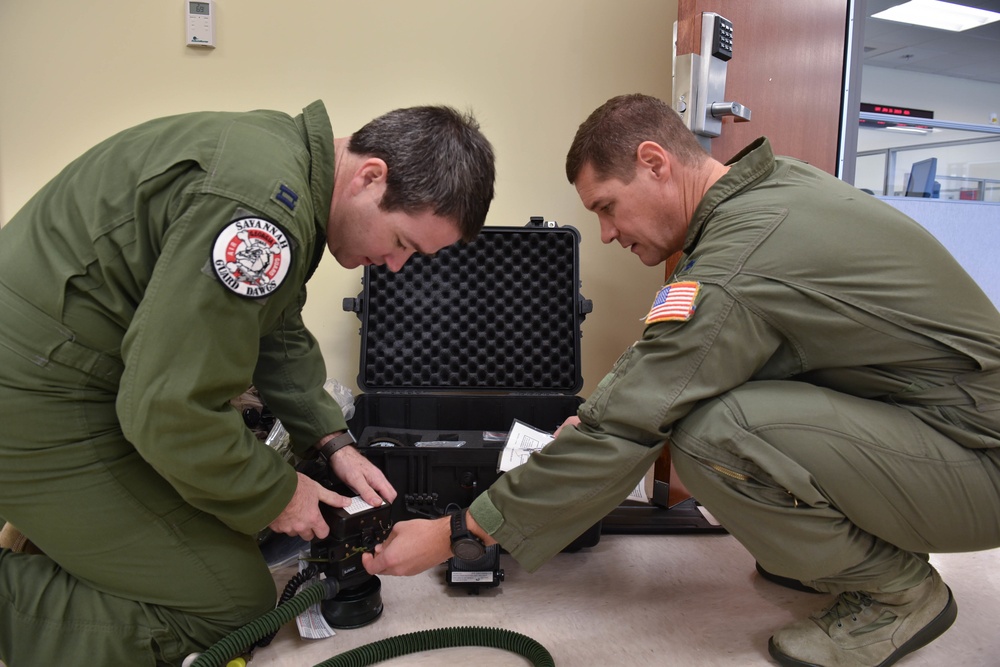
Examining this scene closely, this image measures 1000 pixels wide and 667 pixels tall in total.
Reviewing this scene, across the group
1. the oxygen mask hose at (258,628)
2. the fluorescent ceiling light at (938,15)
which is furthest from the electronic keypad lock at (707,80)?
the fluorescent ceiling light at (938,15)

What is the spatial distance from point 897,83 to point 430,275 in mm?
9280

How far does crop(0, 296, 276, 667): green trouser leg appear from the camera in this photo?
931mm

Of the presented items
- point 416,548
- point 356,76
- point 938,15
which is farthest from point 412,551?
point 938,15

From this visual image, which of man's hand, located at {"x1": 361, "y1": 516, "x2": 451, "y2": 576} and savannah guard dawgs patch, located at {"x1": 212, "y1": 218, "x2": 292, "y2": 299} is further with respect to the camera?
man's hand, located at {"x1": 361, "y1": 516, "x2": 451, "y2": 576}

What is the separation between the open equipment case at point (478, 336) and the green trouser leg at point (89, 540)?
0.73 meters

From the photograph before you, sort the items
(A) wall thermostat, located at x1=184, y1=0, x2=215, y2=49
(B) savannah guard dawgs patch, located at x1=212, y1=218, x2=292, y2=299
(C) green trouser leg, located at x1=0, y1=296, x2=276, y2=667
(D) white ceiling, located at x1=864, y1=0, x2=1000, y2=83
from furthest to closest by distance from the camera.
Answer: (D) white ceiling, located at x1=864, y1=0, x2=1000, y2=83, (A) wall thermostat, located at x1=184, y1=0, x2=215, y2=49, (C) green trouser leg, located at x1=0, y1=296, x2=276, y2=667, (B) savannah guard dawgs patch, located at x1=212, y1=218, x2=292, y2=299

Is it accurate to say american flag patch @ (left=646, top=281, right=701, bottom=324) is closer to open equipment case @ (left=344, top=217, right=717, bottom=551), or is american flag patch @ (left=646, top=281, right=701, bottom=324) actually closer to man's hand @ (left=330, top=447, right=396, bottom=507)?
man's hand @ (left=330, top=447, right=396, bottom=507)

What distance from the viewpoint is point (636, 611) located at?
1.30 meters

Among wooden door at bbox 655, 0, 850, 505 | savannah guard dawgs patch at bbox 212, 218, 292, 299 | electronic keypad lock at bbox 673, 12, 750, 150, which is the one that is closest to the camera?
savannah guard dawgs patch at bbox 212, 218, 292, 299

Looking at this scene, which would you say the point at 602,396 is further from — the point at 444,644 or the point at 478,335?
the point at 478,335

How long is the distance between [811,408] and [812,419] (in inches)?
0.7

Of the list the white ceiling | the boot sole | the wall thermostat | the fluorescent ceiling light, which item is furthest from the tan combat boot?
the fluorescent ceiling light

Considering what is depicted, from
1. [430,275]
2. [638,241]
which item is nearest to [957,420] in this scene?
[638,241]

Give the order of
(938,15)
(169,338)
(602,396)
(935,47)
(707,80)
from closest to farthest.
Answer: (169,338) → (602,396) → (707,80) → (938,15) → (935,47)
